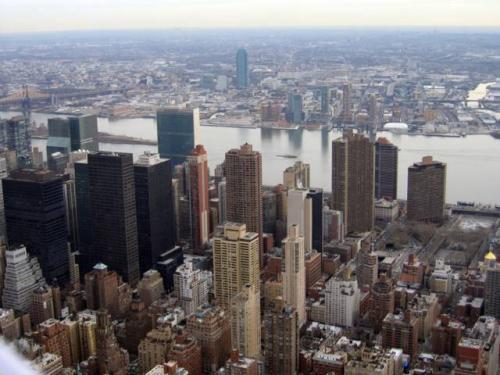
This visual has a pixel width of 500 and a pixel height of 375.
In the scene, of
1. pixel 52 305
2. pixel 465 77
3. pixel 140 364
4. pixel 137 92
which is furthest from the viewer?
pixel 137 92

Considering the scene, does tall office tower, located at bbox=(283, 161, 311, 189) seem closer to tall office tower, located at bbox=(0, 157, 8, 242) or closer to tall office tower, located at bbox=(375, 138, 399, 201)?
tall office tower, located at bbox=(375, 138, 399, 201)

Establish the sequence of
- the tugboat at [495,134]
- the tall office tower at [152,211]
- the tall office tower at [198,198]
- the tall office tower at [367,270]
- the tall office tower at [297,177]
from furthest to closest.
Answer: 1. the tugboat at [495,134]
2. the tall office tower at [297,177]
3. the tall office tower at [198,198]
4. the tall office tower at [152,211]
5. the tall office tower at [367,270]

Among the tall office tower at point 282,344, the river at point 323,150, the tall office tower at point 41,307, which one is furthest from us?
the river at point 323,150

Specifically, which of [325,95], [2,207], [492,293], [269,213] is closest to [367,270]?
[492,293]

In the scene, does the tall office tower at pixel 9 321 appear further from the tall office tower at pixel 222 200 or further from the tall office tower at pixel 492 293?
the tall office tower at pixel 492 293

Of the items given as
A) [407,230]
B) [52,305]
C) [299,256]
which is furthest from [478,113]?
[52,305]

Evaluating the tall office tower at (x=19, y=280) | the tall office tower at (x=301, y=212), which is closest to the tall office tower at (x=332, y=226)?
the tall office tower at (x=301, y=212)

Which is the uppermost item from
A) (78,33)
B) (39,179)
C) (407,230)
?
(78,33)

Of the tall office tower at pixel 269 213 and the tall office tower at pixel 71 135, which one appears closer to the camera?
the tall office tower at pixel 269 213

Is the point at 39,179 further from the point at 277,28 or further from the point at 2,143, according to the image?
the point at 277,28
